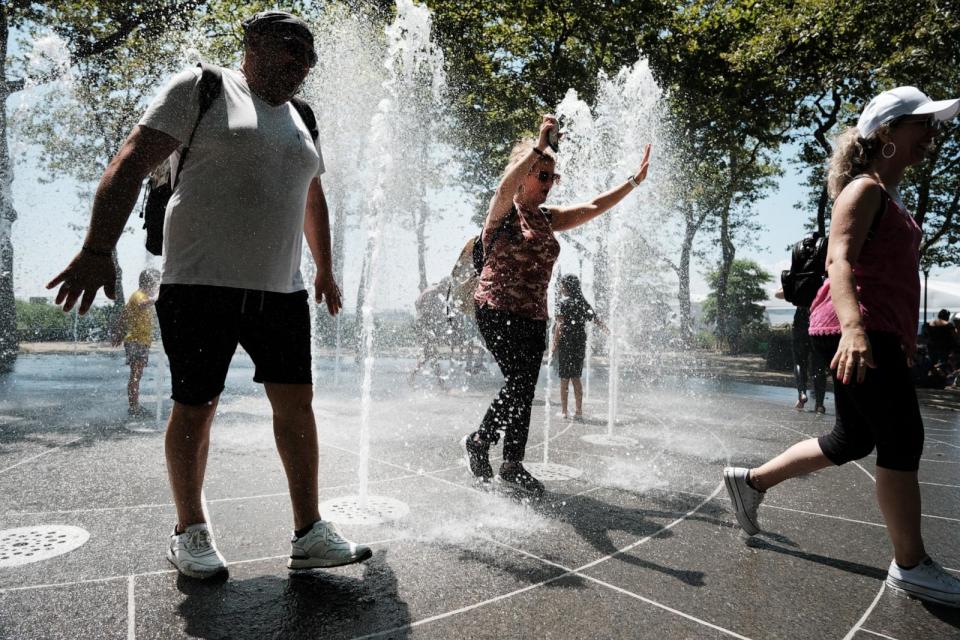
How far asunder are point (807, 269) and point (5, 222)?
455 inches

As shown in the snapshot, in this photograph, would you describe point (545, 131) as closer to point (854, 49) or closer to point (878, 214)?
point (878, 214)

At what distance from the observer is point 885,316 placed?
231 centimetres

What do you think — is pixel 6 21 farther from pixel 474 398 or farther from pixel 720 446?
pixel 720 446

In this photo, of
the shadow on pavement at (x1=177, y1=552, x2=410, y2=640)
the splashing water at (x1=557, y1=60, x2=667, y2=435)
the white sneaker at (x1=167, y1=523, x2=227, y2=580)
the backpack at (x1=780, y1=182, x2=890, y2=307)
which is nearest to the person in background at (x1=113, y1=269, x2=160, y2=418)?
the white sneaker at (x1=167, y1=523, x2=227, y2=580)

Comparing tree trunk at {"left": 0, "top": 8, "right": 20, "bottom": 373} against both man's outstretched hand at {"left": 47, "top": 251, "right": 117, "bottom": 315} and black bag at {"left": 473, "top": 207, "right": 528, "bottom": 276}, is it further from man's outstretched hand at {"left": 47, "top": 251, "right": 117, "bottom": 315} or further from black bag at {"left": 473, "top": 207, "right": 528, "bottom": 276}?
man's outstretched hand at {"left": 47, "top": 251, "right": 117, "bottom": 315}

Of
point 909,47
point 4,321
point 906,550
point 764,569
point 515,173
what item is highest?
point 909,47

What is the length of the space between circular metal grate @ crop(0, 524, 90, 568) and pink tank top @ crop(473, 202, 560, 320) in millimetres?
2101

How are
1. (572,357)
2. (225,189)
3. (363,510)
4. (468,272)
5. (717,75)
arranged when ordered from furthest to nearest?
(717,75)
(572,357)
(468,272)
(363,510)
(225,189)

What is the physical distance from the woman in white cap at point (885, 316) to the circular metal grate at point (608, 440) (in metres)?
2.71

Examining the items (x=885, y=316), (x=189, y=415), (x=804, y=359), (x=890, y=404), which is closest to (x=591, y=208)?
(x=885, y=316)

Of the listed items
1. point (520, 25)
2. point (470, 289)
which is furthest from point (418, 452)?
point (520, 25)

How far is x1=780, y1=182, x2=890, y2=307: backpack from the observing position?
265 cm

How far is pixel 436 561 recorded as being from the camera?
2381mm

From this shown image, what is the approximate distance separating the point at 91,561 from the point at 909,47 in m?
16.1
